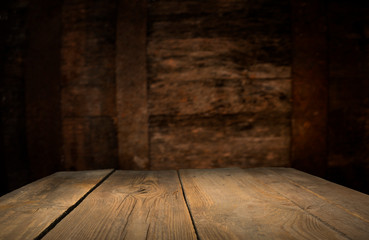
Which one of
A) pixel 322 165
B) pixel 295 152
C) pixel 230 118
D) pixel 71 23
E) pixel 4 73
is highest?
pixel 71 23

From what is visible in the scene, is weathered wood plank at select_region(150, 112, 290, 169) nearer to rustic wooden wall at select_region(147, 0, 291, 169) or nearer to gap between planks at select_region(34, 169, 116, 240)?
rustic wooden wall at select_region(147, 0, 291, 169)

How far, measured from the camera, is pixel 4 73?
1850 mm

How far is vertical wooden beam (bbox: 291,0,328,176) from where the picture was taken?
1.75 meters

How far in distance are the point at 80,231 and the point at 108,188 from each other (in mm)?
443

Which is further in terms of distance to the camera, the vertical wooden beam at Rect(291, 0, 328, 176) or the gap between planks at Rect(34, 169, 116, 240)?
the vertical wooden beam at Rect(291, 0, 328, 176)

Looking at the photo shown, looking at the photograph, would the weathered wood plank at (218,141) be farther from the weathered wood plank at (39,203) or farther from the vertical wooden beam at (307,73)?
the weathered wood plank at (39,203)

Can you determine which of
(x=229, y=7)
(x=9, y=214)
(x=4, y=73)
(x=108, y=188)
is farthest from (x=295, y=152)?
(x=4, y=73)

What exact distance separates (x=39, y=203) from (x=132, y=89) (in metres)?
1.06

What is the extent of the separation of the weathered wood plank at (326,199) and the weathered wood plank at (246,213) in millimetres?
44

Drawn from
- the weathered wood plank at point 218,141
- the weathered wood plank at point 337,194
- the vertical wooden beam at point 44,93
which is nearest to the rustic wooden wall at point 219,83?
the weathered wood plank at point 218,141

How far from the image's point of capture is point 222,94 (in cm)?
177

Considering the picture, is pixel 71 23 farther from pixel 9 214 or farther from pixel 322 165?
pixel 322 165

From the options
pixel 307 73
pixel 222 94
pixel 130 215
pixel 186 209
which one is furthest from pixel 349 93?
pixel 130 215

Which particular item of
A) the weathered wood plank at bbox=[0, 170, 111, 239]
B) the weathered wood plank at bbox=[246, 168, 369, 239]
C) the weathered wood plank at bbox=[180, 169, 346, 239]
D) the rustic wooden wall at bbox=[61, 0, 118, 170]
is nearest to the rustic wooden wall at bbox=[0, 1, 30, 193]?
the rustic wooden wall at bbox=[61, 0, 118, 170]
